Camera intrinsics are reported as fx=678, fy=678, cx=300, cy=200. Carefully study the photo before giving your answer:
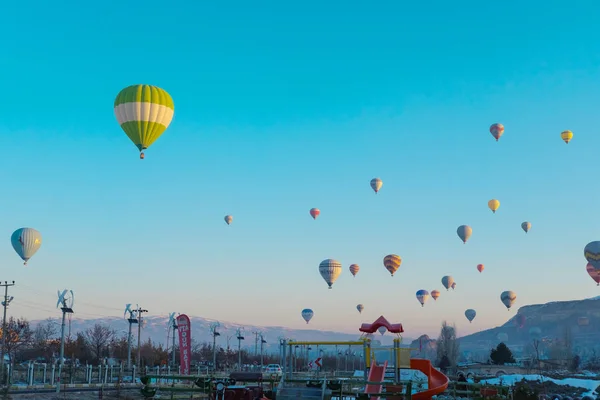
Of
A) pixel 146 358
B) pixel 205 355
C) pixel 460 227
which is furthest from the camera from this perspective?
pixel 205 355

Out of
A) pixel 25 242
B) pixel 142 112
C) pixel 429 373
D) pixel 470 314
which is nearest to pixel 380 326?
pixel 429 373

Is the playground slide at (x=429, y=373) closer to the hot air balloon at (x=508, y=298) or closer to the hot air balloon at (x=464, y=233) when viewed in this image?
the hot air balloon at (x=464, y=233)

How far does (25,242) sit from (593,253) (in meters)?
57.1

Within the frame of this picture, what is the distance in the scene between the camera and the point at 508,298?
108 metres

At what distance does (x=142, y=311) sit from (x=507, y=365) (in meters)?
57.6

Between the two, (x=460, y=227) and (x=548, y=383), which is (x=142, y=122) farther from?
(x=460, y=227)

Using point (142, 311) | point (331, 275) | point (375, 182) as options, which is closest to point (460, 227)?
point (375, 182)

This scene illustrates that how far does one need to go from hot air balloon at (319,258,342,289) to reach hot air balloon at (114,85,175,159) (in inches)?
1452

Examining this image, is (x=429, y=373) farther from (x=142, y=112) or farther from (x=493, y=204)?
(x=493, y=204)

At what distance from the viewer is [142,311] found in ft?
320

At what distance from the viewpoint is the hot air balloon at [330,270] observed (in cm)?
7806

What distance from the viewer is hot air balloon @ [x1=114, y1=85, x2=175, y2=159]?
44312 millimetres

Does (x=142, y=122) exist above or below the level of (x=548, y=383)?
above

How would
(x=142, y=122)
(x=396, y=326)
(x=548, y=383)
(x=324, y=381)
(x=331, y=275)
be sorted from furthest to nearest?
(x=331, y=275) → (x=548, y=383) → (x=142, y=122) → (x=396, y=326) → (x=324, y=381)
